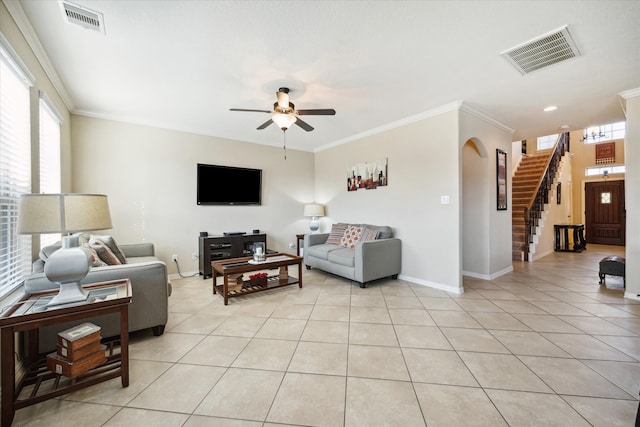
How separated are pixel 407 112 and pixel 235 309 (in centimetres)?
340

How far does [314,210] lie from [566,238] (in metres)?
6.65

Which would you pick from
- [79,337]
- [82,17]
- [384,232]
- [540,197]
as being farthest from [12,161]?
[540,197]

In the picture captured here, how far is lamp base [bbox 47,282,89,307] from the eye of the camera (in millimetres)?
1556

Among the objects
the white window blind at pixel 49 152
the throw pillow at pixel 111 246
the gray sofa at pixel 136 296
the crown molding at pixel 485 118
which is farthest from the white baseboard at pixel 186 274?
the crown molding at pixel 485 118

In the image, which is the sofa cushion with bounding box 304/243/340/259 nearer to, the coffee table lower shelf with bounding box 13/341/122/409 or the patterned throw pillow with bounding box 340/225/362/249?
the patterned throw pillow with bounding box 340/225/362/249

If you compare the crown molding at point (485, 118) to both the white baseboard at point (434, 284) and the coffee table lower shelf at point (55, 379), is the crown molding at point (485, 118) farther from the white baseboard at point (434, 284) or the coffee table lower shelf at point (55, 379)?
the coffee table lower shelf at point (55, 379)

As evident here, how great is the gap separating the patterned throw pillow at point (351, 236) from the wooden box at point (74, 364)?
323 centimetres

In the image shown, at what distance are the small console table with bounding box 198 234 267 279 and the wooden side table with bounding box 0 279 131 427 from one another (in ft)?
7.22

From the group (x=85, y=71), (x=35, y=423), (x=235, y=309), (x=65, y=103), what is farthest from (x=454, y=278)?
(x=65, y=103)

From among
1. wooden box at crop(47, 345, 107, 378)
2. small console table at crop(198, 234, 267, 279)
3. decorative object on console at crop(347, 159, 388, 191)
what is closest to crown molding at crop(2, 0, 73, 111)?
wooden box at crop(47, 345, 107, 378)

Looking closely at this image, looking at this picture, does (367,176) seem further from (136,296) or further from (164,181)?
(136,296)

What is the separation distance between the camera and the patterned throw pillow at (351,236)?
4.25 m

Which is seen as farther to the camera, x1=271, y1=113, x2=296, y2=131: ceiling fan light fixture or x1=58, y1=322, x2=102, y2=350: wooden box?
x1=271, y1=113, x2=296, y2=131: ceiling fan light fixture

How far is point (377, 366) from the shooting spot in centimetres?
184
